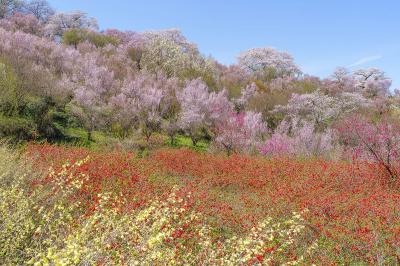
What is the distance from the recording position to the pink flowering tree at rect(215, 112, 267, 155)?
70.8 ft

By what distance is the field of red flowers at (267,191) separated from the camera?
28.8ft

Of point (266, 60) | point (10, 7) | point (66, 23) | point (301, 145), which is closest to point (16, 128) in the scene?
point (301, 145)


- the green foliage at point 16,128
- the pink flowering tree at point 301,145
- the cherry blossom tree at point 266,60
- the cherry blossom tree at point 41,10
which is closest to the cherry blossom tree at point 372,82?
the cherry blossom tree at point 266,60

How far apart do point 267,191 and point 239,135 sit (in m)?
8.67

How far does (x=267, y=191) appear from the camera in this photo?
43.0 ft

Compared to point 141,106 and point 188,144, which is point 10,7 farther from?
point 188,144

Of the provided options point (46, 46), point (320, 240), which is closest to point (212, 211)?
point (320, 240)

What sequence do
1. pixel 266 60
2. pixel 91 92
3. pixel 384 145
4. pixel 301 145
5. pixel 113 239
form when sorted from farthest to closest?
pixel 266 60 → pixel 91 92 → pixel 301 145 → pixel 384 145 → pixel 113 239

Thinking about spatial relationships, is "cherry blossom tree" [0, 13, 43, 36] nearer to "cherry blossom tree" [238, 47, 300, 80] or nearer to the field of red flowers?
"cherry blossom tree" [238, 47, 300, 80]

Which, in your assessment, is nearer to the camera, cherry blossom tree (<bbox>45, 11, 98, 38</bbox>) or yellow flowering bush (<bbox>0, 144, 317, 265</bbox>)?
yellow flowering bush (<bbox>0, 144, 317, 265</bbox>)

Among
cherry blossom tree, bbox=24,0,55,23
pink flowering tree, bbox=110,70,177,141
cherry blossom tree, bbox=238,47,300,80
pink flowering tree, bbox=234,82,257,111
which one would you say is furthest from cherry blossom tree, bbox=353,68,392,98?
cherry blossom tree, bbox=24,0,55,23

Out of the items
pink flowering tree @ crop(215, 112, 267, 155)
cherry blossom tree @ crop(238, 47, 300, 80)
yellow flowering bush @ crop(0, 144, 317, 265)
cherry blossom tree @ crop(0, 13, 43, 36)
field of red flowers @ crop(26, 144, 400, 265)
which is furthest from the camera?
cherry blossom tree @ crop(238, 47, 300, 80)

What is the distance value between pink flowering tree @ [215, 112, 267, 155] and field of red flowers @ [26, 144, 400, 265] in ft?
11.6

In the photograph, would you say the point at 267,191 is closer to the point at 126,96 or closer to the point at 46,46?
the point at 126,96
